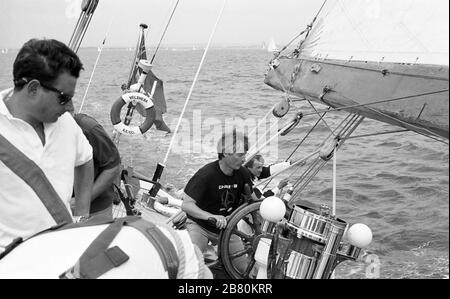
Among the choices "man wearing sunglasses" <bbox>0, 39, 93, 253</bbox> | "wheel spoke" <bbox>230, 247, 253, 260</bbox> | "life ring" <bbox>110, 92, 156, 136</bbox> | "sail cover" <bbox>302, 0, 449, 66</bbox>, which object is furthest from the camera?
"life ring" <bbox>110, 92, 156, 136</bbox>

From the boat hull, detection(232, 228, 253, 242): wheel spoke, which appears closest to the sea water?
the boat hull

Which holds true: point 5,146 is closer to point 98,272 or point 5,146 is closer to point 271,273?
point 98,272

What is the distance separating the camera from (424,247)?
19.8 ft

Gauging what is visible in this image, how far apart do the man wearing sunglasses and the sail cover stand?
5.05ft

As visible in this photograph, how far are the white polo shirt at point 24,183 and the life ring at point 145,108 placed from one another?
399cm

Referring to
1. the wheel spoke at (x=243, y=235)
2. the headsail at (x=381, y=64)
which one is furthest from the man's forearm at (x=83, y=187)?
the headsail at (x=381, y=64)

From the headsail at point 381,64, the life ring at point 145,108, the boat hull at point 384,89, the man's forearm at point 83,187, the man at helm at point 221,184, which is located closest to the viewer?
the boat hull at point 384,89

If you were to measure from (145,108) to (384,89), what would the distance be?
13.2 feet

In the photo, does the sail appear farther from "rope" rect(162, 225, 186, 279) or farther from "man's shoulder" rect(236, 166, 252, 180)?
"rope" rect(162, 225, 186, 279)

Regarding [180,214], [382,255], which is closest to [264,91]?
[382,255]

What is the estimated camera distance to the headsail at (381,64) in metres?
2.28

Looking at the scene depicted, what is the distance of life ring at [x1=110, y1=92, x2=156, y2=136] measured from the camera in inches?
240

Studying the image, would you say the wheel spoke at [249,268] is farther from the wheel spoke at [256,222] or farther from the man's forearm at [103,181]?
the man's forearm at [103,181]

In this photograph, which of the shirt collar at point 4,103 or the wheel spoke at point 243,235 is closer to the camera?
the shirt collar at point 4,103
